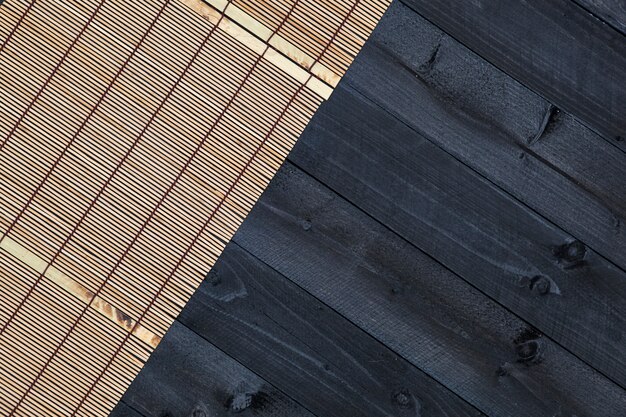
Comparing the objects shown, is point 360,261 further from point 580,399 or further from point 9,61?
point 9,61

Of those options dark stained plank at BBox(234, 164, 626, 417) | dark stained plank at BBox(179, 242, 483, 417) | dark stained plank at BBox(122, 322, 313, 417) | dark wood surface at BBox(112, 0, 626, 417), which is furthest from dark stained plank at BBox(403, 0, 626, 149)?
dark stained plank at BBox(122, 322, 313, 417)

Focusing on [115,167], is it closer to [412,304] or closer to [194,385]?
[194,385]

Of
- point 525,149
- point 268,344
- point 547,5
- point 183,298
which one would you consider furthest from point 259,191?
point 547,5

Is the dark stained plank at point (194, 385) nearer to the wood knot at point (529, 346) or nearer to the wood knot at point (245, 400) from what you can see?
the wood knot at point (245, 400)

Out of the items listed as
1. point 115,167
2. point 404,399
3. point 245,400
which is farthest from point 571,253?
point 115,167

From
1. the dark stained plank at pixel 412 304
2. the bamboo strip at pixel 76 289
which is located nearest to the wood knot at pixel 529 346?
the dark stained plank at pixel 412 304

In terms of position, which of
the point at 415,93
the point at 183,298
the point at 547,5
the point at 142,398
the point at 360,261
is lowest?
the point at 142,398
